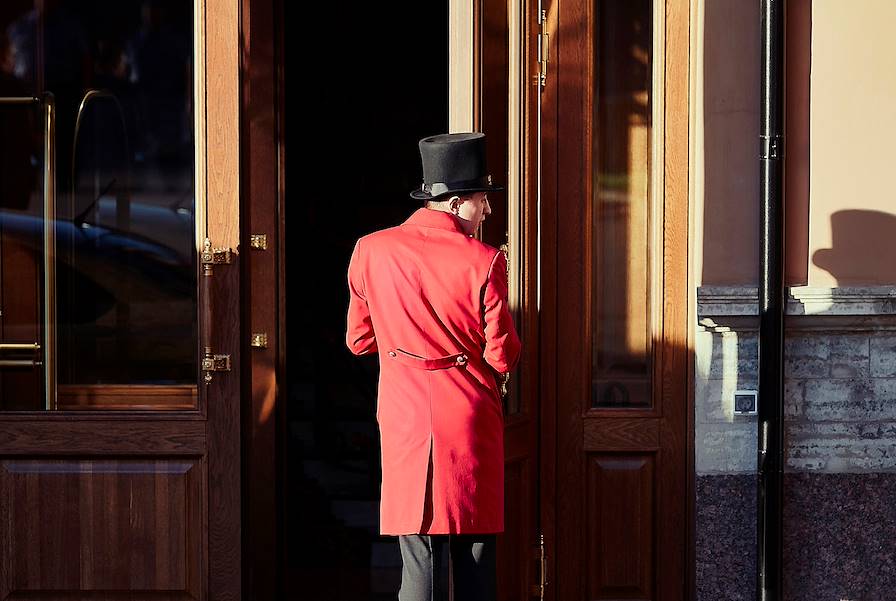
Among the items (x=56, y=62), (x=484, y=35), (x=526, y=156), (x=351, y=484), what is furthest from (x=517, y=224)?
(x=351, y=484)

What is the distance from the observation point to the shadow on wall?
4.49m

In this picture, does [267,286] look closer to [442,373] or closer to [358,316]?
[358,316]

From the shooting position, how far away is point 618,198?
4797mm

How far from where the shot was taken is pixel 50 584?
458 centimetres

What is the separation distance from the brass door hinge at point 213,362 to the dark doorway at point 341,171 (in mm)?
2373

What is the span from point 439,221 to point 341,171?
12.9 ft

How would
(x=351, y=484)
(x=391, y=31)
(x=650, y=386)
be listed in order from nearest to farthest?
(x=650, y=386) → (x=351, y=484) → (x=391, y=31)

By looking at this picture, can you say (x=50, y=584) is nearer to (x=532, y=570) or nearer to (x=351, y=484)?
(x=532, y=570)

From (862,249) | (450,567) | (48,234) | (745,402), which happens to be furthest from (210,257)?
(862,249)

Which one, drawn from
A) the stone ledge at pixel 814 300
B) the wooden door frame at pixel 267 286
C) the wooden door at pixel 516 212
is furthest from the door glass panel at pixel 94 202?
the stone ledge at pixel 814 300

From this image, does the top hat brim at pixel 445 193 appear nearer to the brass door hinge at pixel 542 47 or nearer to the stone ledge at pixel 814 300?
the brass door hinge at pixel 542 47

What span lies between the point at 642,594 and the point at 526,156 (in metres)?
1.66

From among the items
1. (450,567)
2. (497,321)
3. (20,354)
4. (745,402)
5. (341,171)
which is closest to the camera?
(497,321)

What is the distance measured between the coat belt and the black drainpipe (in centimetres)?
131
